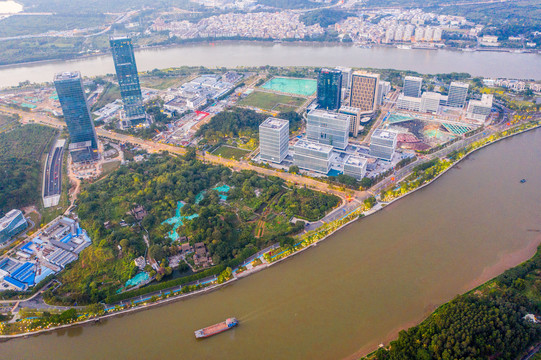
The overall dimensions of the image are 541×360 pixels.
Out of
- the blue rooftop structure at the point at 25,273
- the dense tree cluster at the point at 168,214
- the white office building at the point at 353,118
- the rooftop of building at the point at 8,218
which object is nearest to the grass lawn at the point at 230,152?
the dense tree cluster at the point at 168,214

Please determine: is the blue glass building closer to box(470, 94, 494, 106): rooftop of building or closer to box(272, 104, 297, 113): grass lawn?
box(272, 104, 297, 113): grass lawn

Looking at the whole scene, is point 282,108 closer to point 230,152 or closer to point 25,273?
point 230,152

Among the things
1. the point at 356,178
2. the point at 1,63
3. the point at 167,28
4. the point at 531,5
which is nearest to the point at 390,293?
the point at 356,178

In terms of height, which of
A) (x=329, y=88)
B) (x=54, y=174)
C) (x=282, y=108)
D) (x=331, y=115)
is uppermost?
(x=329, y=88)

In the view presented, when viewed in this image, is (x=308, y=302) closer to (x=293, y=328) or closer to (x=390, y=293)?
(x=293, y=328)

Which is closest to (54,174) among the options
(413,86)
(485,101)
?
(413,86)

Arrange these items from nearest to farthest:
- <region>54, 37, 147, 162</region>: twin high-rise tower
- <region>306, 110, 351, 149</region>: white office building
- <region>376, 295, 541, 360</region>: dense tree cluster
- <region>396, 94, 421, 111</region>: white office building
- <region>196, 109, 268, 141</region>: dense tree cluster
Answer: <region>376, 295, 541, 360</region>: dense tree cluster, <region>54, 37, 147, 162</region>: twin high-rise tower, <region>306, 110, 351, 149</region>: white office building, <region>196, 109, 268, 141</region>: dense tree cluster, <region>396, 94, 421, 111</region>: white office building

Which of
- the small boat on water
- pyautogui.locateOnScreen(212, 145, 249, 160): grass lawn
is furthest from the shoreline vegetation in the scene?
the small boat on water
